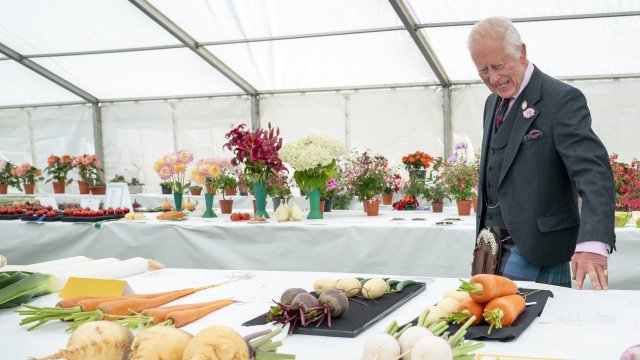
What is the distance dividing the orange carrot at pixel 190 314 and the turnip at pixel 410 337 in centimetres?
52

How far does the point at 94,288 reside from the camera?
1.37 meters

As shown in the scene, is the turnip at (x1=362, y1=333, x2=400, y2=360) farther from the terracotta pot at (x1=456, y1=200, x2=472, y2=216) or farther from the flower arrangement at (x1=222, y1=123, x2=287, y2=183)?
the terracotta pot at (x1=456, y1=200, x2=472, y2=216)

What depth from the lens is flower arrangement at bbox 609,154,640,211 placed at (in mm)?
2965

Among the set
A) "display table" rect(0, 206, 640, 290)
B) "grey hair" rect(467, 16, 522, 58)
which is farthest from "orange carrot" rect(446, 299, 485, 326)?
"display table" rect(0, 206, 640, 290)

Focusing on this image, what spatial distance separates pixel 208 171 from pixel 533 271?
2.64 m

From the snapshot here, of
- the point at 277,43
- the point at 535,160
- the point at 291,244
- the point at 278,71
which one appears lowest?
the point at 291,244

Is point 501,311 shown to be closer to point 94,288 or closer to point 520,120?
point 520,120

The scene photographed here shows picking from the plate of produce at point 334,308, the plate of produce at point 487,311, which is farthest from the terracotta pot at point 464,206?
the plate of produce at point 487,311

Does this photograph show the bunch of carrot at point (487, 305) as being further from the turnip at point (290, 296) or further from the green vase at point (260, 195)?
the green vase at point (260, 195)

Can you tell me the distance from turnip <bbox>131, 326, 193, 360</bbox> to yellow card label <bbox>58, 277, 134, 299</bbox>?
62 cm

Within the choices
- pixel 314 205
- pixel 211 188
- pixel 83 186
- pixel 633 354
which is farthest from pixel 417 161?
pixel 83 186

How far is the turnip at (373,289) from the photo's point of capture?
1297 millimetres

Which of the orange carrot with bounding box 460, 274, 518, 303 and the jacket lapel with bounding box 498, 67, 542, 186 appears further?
the jacket lapel with bounding box 498, 67, 542, 186

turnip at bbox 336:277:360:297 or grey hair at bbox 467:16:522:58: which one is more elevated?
grey hair at bbox 467:16:522:58
